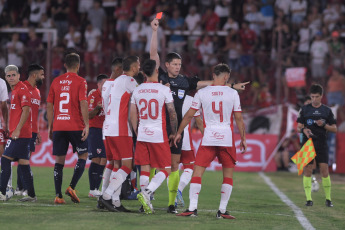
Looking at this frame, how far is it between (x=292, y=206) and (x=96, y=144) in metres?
3.74

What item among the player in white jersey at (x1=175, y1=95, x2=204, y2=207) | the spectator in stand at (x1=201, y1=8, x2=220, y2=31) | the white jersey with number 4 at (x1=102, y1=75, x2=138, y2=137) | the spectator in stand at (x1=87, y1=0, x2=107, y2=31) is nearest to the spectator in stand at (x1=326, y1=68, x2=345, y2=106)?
the spectator in stand at (x1=201, y1=8, x2=220, y2=31)

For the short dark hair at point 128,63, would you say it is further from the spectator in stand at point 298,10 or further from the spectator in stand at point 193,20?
the spectator in stand at point 298,10

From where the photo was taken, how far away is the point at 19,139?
1108 centimetres

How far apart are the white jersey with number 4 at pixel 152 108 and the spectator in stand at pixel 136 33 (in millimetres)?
13724

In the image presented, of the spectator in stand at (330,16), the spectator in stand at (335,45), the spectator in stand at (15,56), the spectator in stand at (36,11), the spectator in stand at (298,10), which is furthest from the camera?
the spectator in stand at (36,11)

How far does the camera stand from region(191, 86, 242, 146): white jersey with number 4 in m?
9.80

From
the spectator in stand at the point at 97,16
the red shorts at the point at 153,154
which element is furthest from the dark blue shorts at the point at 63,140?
the spectator in stand at the point at 97,16

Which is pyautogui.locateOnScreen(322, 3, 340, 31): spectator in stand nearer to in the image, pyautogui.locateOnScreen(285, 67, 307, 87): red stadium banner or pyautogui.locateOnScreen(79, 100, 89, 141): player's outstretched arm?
pyautogui.locateOnScreen(285, 67, 307, 87): red stadium banner

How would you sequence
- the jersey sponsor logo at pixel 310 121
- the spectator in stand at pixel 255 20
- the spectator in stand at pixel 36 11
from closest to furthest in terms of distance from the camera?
the jersey sponsor logo at pixel 310 121 → the spectator in stand at pixel 255 20 → the spectator in stand at pixel 36 11

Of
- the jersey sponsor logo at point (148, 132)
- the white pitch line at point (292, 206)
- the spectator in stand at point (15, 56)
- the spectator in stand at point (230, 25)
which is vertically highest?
the spectator in stand at point (230, 25)

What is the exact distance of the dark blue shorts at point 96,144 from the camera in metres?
12.5

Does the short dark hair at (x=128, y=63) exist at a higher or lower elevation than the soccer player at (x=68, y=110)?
higher

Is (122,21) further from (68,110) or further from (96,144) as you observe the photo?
(68,110)

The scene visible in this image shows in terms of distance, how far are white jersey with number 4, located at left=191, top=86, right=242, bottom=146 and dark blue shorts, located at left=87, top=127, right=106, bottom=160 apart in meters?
3.16
